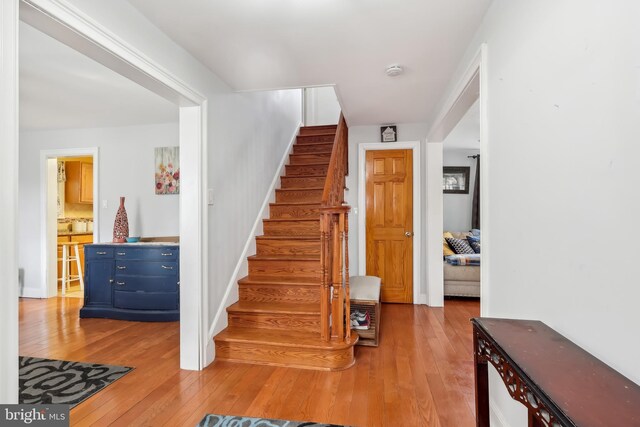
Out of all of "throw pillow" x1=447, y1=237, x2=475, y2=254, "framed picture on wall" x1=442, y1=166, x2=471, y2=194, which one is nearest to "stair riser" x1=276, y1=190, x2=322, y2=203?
"throw pillow" x1=447, y1=237, x2=475, y2=254

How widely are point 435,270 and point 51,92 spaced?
15.4ft

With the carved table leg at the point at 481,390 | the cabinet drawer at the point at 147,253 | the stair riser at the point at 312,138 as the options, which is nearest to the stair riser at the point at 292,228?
the cabinet drawer at the point at 147,253

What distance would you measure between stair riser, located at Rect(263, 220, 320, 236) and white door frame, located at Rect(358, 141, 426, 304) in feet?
3.21

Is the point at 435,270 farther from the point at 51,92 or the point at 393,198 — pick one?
the point at 51,92

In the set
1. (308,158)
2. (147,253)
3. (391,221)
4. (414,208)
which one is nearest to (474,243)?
(414,208)

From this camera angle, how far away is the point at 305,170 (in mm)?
4180

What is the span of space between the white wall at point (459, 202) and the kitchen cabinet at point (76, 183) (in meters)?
7.07

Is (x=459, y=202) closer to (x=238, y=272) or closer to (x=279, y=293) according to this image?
(x=279, y=293)

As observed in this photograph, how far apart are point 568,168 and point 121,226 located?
14.3 feet

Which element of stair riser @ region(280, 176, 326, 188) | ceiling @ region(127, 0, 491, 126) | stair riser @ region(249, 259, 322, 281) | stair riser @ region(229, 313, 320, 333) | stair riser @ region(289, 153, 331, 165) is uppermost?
ceiling @ region(127, 0, 491, 126)

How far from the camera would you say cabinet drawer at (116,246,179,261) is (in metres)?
3.43

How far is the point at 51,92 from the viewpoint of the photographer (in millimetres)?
3045

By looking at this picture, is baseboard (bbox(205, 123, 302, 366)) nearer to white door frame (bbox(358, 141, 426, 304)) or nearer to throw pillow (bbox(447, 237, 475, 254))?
white door frame (bbox(358, 141, 426, 304))

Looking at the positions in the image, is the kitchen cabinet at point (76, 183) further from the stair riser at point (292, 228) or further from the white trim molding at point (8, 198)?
the white trim molding at point (8, 198)
